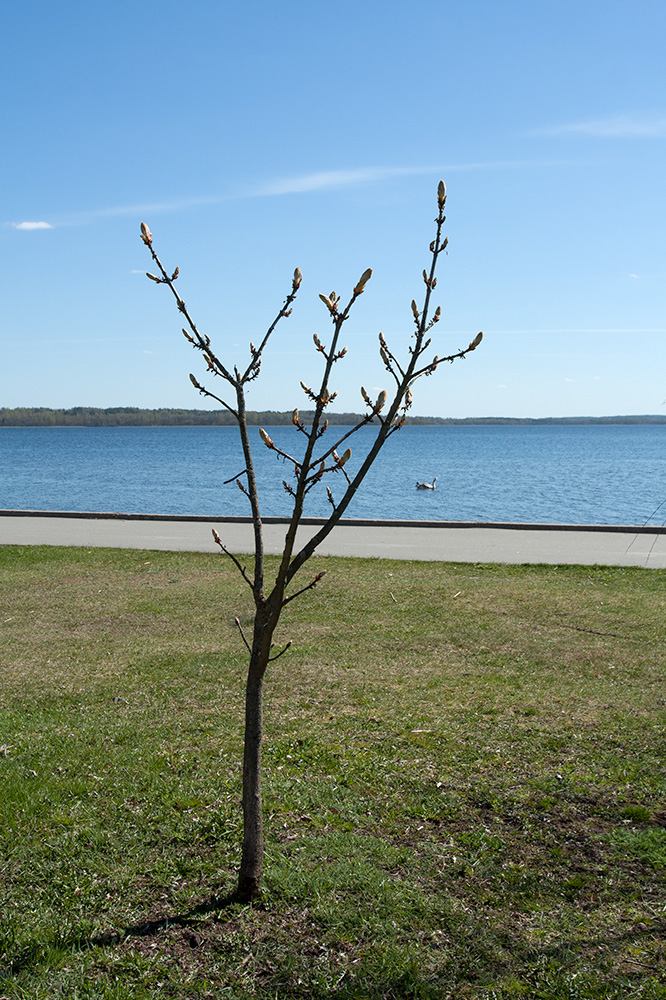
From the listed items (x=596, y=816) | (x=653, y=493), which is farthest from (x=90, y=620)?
(x=653, y=493)

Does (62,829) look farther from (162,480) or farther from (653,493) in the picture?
(162,480)

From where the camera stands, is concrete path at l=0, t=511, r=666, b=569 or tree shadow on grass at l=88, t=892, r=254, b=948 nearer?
tree shadow on grass at l=88, t=892, r=254, b=948

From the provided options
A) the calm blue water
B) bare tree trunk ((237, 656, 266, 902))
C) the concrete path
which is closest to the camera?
bare tree trunk ((237, 656, 266, 902))

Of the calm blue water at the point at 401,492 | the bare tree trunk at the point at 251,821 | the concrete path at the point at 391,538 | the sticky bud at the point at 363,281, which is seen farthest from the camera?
the calm blue water at the point at 401,492

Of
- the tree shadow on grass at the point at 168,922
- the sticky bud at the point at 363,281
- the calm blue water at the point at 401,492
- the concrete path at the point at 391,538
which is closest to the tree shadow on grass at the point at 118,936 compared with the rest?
the tree shadow on grass at the point at 168,922

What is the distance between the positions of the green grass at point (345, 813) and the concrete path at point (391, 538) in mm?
4484

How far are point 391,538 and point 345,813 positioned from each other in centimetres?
1074

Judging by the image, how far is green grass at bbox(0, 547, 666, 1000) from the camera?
3143mm

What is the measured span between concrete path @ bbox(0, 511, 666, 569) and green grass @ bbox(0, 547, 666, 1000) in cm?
448

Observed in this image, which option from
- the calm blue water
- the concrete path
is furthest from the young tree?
the calm blue water

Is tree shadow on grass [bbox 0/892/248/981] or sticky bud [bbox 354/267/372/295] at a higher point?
sticky bud [bbox 354/267/372/295]

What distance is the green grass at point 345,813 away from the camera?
10.3 feet

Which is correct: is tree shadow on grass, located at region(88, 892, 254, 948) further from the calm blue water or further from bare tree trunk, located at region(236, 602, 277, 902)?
the calm blue water

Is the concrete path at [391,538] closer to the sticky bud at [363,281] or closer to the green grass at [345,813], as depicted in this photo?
the green grass at [345,813]
